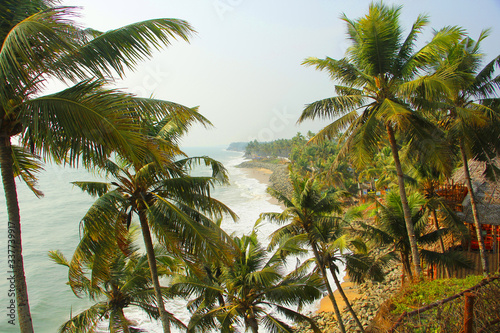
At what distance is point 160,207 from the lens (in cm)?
546

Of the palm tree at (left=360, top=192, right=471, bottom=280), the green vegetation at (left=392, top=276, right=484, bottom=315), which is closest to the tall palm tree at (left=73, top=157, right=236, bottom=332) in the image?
the green vegetation at (left=392, top=276, right=484, bottom=315)

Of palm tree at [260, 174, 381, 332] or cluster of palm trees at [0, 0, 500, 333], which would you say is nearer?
cluster of palm trees at [0, 0, 500, 333]

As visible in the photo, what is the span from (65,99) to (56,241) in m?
28.5

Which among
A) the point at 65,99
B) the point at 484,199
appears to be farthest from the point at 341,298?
the point at 65,99

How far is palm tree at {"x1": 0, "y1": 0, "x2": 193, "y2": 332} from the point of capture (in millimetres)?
3125

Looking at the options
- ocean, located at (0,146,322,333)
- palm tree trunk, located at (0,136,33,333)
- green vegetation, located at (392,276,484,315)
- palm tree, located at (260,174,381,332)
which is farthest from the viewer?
ocean, located at (0,146,322,333)

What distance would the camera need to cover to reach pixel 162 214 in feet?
18.0

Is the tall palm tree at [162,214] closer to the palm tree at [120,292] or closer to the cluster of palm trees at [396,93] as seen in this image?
the palm tree at [120,292]

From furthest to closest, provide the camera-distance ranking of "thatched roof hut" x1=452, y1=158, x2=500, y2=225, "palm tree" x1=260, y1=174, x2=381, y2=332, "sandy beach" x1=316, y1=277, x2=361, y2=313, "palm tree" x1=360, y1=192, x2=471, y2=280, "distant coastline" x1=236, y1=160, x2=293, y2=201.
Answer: "distant coastline" x1=236, y1=160, x2=293, y2=201, "sandy beach" x1=316, y1=277, x2=361, y2=313, "thatched roof hut" x1=452, y1=158, x2=500, y2=225, "palm tree" x1=360, y1=192, x2=471, y2=280, "palm tree" x1=260, y1=174, x2=381, y2=332

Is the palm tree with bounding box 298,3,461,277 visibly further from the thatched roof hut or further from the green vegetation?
the thatched roof hut

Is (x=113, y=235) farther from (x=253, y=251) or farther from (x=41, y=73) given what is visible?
(x=253, y=251)

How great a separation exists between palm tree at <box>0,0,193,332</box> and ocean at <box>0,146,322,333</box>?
55cm

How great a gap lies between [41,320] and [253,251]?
552 inches

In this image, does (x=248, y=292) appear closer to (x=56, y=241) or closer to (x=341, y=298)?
(x=341, y=298)
